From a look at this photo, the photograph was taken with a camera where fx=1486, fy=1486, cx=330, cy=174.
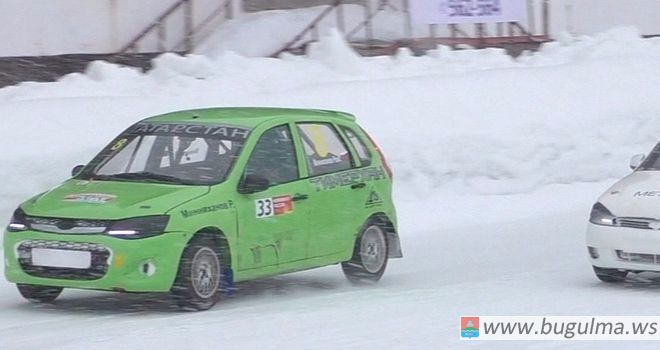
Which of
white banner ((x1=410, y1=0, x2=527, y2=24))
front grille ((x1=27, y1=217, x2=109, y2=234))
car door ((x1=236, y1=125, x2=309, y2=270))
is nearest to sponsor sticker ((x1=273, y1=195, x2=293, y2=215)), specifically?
→ car door ((x1=236, y1=125, x2=309, y2=270))

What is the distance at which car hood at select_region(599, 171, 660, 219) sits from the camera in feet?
36.7

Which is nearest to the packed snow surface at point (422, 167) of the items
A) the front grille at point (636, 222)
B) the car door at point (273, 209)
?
the car door at point (273, 209)

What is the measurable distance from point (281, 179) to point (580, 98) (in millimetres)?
9724

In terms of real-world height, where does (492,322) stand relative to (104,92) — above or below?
below

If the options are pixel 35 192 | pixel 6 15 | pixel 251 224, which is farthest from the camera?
pixel 6 15

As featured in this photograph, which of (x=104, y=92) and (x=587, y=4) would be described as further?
(x=587, y=4)

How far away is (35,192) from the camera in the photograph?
46.5 ft

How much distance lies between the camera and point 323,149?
1189 cm

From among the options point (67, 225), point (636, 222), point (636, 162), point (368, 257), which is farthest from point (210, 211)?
point (636, 162)

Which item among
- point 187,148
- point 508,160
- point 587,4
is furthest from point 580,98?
point 187,148

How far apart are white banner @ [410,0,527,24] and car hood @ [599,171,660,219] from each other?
10.3 meters

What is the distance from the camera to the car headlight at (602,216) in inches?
449

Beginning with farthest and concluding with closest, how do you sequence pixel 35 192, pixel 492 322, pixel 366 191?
pixel 35 192, pixel 366 191, pixel 492 322

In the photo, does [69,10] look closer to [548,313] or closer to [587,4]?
[587,4]
